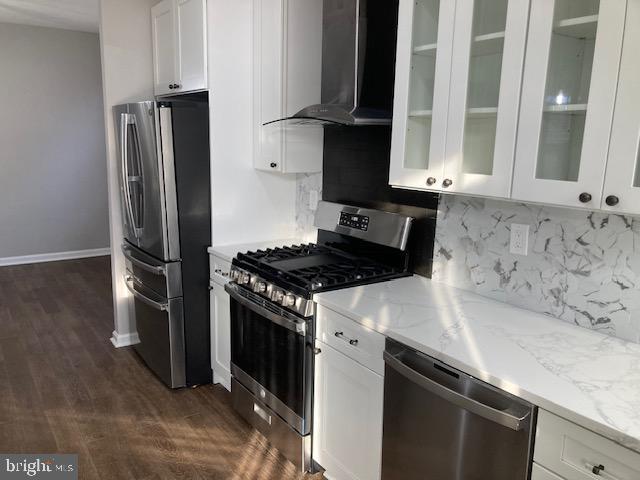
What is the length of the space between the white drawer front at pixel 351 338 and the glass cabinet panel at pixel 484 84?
27.9 inches

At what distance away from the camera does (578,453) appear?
1312 millimetres

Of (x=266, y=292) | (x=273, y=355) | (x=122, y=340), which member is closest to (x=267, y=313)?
(x=266, y=292)

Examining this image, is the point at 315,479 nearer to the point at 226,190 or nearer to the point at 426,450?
the point at 426,450

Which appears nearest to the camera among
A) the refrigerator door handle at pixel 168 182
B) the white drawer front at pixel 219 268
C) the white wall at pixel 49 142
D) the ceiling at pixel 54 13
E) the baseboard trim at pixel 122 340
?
the refrigerator door handle at pixel 168 182

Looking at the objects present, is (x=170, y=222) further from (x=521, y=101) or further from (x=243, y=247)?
(x=521, y=101)

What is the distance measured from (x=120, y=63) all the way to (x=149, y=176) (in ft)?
3.48

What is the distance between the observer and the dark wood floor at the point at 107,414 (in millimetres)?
2465

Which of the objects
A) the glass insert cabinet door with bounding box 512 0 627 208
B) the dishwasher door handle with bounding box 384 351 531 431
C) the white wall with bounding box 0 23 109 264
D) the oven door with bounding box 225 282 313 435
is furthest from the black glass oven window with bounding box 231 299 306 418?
the white wall with bounding box 0 23 109 264

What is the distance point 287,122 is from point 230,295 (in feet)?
3.27

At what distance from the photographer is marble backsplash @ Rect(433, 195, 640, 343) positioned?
176cm

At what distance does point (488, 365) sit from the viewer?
1535mm

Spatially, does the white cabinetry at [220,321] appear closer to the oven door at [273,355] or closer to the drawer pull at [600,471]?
the oven door at [273,355]

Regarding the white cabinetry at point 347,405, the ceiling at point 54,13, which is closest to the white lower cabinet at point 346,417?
the white cabinetry at point 347,405

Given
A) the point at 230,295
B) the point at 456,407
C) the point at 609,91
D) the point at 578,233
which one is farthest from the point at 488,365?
the point at 230,295
